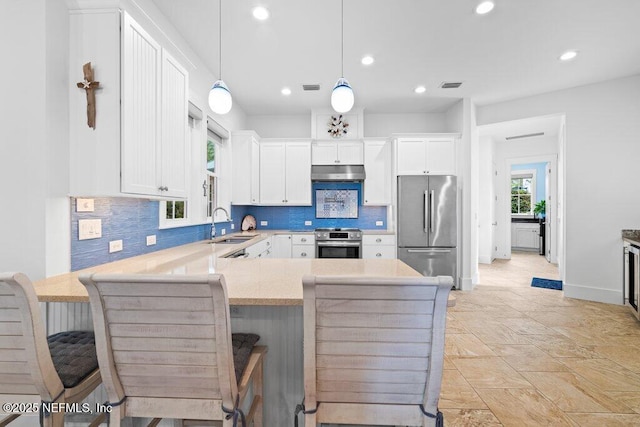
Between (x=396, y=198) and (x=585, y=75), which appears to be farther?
(x=396, y=198)

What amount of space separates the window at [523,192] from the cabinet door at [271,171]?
290 inches

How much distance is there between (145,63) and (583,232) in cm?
536

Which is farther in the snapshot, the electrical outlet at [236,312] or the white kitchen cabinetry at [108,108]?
the white kitchen cabinetry at [108,108]

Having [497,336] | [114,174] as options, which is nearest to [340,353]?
[114,174]

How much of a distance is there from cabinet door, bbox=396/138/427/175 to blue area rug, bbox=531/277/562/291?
8.71ft

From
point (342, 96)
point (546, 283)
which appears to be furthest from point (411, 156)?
point (546, 283)

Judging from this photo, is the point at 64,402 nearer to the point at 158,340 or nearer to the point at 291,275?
the point at 158,340

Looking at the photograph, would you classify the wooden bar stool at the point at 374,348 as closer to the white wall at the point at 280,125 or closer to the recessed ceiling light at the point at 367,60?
the recessed ceiling light at the point at 367,60

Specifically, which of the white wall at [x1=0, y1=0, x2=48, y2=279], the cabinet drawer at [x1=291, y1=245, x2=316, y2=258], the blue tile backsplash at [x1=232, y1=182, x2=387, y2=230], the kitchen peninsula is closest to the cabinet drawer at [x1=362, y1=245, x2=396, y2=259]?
the blue tile backsplash at [x1=232, y1=182, x2=387, y2=230]

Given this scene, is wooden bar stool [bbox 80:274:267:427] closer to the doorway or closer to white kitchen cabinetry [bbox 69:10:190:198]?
white kitchen cabinetry [bbox 69:10:190:198]

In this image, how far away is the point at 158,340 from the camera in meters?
1.04

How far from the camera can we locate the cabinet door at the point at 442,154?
4.72 metres

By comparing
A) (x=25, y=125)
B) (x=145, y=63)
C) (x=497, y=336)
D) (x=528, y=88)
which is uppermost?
(x=528, y=88)

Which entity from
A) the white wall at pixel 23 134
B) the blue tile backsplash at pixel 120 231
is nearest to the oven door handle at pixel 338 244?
the blue tile backsplash at pixel 120 231
